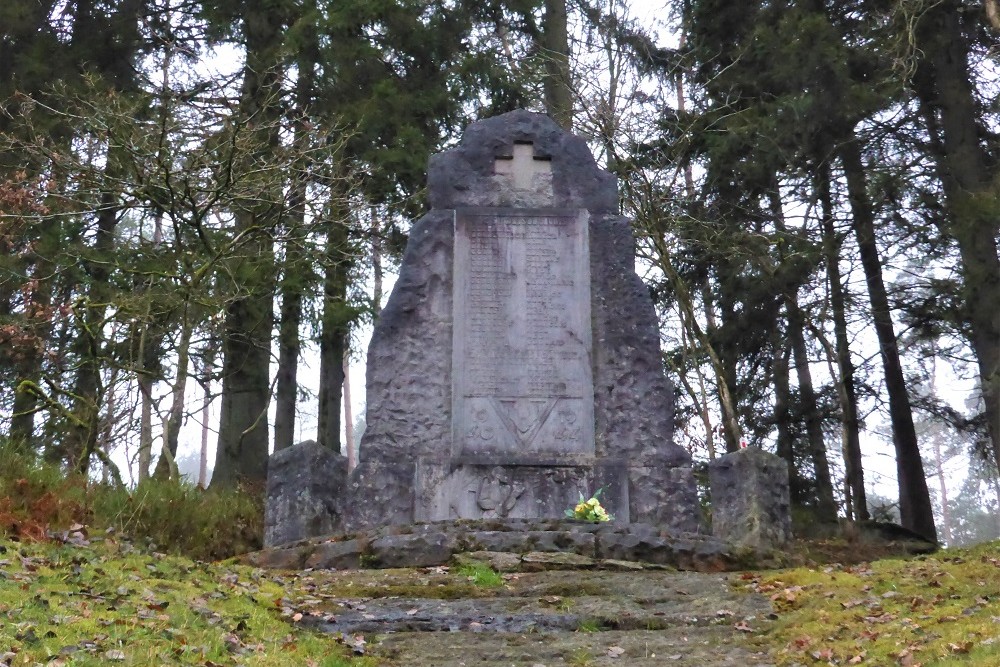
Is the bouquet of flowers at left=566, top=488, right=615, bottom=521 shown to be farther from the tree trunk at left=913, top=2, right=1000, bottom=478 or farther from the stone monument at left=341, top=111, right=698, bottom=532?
the tree trunk at left=913, top=2, right=1000, bottom=478

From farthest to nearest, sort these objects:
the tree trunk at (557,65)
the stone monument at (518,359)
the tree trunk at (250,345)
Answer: the tree trunk at (557,65) < the tree trunk at (250,345) < the stone monument at (518,359)

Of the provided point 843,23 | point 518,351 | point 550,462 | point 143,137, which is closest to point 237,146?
point 143,137

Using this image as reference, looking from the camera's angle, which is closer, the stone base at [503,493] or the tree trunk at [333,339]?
the stone base at [503,493]

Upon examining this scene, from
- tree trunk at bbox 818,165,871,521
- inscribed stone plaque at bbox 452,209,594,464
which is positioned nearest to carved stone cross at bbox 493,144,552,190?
inscribed stone plaque at bbox 452,209,594,464

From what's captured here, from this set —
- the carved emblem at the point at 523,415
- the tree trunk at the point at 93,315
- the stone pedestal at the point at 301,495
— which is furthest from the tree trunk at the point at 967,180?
the tree trunk at the point at 93,315

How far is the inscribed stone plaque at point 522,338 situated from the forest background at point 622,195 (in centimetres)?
336

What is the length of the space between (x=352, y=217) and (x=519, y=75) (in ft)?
11.2

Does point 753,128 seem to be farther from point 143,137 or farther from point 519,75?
point 143,137

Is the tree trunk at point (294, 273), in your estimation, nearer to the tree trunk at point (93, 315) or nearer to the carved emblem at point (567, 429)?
the tree trunk at point (93, 315)

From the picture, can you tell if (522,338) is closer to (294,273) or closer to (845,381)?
(294,273)

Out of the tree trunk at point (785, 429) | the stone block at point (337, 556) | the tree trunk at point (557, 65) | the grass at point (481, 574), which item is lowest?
the grass at point (481, 574)

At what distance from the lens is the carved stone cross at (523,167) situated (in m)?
10.0

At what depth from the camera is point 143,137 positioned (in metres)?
10.9

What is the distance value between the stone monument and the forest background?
3.10 metres
